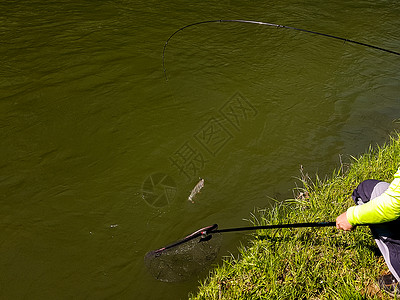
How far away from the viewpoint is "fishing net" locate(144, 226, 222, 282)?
2982mm

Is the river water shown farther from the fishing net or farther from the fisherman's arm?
the fisherman's arm

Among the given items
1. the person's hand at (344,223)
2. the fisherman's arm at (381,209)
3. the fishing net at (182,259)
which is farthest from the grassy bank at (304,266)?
the fisherman's arm at (381,209)

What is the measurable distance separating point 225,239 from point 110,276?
3.35 feet

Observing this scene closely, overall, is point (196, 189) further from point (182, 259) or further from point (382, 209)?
point (382, 209)

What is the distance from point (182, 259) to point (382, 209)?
1.67 meters

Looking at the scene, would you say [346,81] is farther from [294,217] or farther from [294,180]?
[294,217]

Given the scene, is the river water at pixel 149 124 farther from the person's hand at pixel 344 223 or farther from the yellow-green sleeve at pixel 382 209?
the yellow-green sleeve at pixel 382 209

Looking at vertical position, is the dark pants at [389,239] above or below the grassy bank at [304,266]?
above

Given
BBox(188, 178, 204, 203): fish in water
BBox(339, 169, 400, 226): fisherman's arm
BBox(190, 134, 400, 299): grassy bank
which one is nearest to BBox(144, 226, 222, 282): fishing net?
BBox(190, 134, 400, 299): grassy bank

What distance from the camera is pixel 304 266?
8.95ft

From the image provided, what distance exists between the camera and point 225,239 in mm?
3295

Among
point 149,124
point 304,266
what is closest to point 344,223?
point 304,266

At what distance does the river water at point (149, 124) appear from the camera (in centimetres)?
320

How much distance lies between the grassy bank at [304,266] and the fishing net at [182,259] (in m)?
0.17
